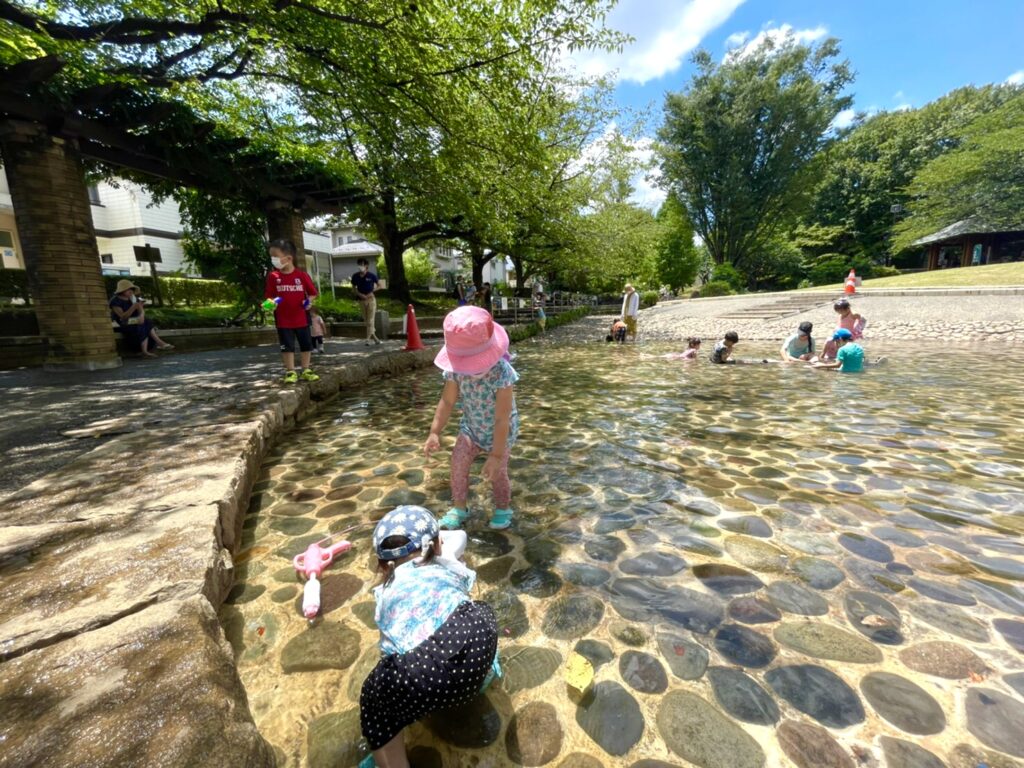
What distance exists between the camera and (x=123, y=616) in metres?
1.72

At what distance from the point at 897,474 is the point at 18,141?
12569mm

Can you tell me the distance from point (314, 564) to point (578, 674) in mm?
1645

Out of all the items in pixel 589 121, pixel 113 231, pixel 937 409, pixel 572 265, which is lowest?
pixel 937 409

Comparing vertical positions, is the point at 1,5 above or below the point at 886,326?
above

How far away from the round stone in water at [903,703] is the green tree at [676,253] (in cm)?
4004

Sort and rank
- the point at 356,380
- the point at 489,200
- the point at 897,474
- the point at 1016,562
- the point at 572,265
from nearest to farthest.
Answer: the point at 1016,562 → the point at 897,474 → the point at 356,380 → the point at 489,200 → the point at 572,265

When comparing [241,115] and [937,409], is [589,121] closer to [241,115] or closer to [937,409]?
[241,115]

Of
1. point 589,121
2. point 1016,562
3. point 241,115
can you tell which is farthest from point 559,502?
point 589,121

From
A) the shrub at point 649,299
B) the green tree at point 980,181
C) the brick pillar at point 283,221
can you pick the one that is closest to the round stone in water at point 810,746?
the brick pillar at point 283,221

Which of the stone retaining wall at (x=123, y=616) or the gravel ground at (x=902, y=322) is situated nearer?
the stone retaining wall at (x=123, y=616)

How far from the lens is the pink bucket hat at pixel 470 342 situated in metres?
2.57

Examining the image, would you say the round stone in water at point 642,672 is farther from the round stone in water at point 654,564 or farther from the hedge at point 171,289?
the hedge at point 171,289

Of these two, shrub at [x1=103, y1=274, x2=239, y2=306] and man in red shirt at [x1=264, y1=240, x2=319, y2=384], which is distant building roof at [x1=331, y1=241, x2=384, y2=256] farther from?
man in red shirt at [x1=264, y1=240, x2=319, y2=384]

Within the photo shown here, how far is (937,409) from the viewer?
5.83m
